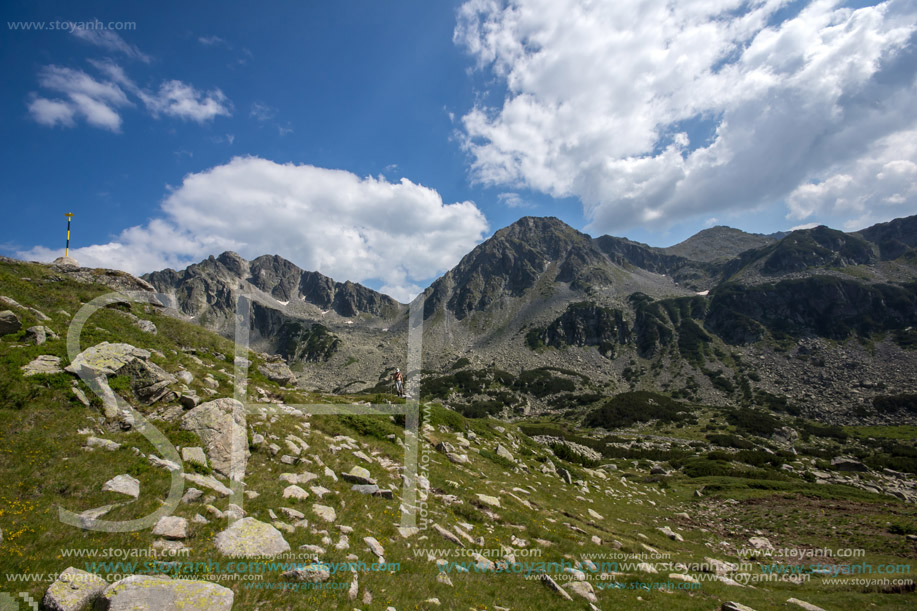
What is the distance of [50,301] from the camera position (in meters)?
20.6

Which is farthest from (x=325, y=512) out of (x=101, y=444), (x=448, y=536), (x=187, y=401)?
(x=187, y=401)

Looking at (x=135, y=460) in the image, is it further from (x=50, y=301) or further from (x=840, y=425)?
(x=840, y=425)

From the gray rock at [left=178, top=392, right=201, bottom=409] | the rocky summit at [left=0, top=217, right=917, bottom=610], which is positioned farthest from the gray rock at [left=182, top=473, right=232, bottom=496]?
the gray rock at [left=178, top=392, right=201, bottom=409]

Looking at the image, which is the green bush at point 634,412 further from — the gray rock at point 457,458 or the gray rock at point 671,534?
the gray rock at point 457,458

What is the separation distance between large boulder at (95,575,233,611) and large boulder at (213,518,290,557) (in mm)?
1706

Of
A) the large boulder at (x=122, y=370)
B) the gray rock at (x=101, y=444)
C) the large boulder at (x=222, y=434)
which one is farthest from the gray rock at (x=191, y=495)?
the large boulder at (x=122, y=370)

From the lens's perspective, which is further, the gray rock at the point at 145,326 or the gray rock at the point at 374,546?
the gray rock at the point at 145,326

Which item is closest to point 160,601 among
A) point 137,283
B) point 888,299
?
point 137,283

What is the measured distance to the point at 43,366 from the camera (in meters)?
13.7

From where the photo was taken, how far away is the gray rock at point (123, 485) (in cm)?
1023

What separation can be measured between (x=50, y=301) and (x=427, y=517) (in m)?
24.4

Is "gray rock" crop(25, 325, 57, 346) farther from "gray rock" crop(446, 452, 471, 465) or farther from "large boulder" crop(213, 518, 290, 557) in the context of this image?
"gray rock" crop(446, 452, 471, 465)

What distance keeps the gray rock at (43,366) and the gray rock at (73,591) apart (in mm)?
10161

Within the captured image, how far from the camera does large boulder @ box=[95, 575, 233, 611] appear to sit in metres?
6.68
